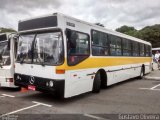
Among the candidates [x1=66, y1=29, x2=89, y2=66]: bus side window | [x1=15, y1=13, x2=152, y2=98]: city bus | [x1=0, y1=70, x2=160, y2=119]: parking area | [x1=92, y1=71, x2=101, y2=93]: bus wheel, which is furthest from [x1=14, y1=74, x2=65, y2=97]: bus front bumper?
[x1=92, y1=71, x2=101, y2=93]: bus wheel

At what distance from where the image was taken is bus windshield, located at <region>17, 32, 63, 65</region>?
777 cm

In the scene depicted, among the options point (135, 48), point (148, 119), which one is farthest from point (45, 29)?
point (135, 48)

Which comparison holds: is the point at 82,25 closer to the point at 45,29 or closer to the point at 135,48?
the point at 45,29

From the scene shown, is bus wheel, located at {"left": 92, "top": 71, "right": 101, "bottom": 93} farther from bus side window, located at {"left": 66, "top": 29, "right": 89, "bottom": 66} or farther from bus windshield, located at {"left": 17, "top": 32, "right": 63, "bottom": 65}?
bus windshield, located at {"left": 17, "top": 32, "right": 63, "bottom": 65}

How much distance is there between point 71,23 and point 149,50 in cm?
1217

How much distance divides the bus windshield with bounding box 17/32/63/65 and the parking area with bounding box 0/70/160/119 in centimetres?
144

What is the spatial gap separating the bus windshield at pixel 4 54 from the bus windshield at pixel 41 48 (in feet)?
4.94

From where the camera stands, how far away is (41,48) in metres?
8.20

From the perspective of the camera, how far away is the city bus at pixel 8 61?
33.4 ft

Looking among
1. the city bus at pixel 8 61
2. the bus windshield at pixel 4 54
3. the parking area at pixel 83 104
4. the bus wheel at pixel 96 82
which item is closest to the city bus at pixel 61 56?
the bus wheel at pixel 96 82

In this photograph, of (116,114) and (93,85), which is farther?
(93,85)

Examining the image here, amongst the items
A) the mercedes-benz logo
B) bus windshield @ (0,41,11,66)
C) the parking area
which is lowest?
the parking area

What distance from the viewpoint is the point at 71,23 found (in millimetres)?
8305

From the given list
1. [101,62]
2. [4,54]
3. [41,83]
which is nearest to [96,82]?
[101,62]
